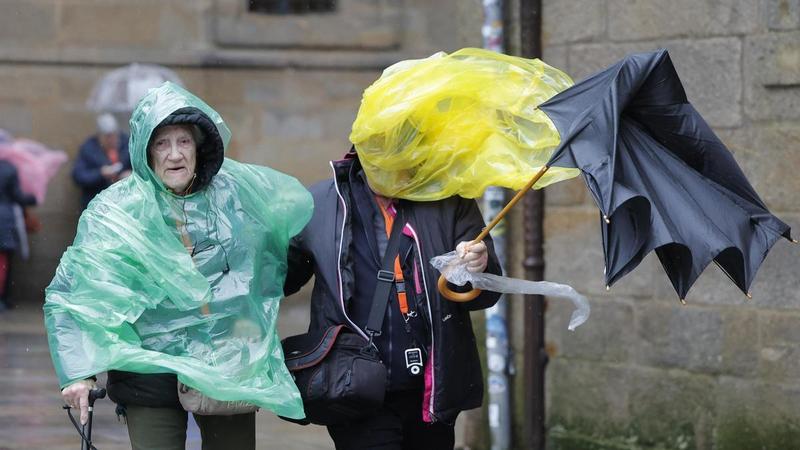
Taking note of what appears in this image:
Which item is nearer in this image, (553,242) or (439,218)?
(439,218)

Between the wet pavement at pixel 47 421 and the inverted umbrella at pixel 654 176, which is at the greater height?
the inverted umbrella at pixel 654 176

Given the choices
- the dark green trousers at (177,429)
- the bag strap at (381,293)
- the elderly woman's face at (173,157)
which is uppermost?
the elderly woman's face at (173,157)

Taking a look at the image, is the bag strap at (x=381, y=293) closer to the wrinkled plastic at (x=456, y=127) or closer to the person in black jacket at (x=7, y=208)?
the wrinkled plastic at (x=456, y=127)

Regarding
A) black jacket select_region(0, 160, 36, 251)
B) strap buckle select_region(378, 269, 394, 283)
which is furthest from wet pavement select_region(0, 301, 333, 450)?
black jacket select_region(0, 160, 36, 251)

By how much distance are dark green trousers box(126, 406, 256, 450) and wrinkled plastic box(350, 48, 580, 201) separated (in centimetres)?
90

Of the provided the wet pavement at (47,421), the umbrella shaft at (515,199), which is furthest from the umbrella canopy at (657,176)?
the wet pavement at (47,421)

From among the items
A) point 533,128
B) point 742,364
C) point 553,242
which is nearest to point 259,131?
point 553,242

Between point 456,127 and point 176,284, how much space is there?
1.06 meters

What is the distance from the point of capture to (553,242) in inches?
292

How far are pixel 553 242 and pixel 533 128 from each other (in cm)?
244

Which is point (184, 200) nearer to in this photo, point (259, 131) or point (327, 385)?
point (327, 385)

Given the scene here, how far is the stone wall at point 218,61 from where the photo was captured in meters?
14.7

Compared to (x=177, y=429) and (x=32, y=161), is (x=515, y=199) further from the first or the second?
(x=32, y=161)

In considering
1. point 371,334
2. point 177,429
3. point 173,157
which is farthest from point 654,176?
point 177,429
